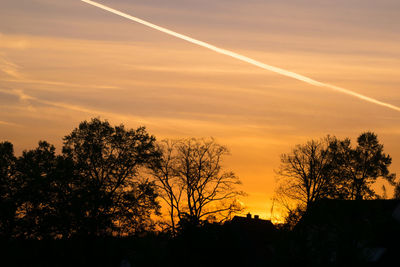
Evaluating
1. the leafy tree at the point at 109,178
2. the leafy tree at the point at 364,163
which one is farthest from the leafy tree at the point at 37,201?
the leafy tree at the point at 364,163

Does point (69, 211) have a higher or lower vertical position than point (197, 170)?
lower

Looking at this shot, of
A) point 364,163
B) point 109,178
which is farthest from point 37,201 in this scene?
point 364,163

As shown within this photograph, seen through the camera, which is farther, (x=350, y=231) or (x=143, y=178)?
(x=143, y=178)

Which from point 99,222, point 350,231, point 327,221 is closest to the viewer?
point 350,231

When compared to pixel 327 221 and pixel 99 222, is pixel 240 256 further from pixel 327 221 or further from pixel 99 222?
pixel 99 222

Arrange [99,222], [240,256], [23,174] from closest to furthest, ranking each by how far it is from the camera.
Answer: [240,256]
[99,222]
[23,174]

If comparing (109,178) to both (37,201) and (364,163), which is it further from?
(364,163)

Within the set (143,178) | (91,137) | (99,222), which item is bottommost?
(99,222)

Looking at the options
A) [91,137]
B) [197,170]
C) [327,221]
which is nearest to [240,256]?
[327,221]

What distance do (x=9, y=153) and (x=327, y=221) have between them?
151ft

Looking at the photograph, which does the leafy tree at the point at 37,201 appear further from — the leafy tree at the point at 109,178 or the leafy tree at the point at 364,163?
the leafy tree at the point at 364,163

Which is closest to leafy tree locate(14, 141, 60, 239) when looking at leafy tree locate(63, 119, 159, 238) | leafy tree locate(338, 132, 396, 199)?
leafy tree locate(63, 119, 159, 238)

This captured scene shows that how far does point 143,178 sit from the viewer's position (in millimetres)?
61531

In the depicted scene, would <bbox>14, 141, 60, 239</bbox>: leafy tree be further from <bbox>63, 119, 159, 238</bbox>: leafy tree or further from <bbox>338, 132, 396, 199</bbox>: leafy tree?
<bbox>338, 132, 396, 199</bbox>: leafy tree
